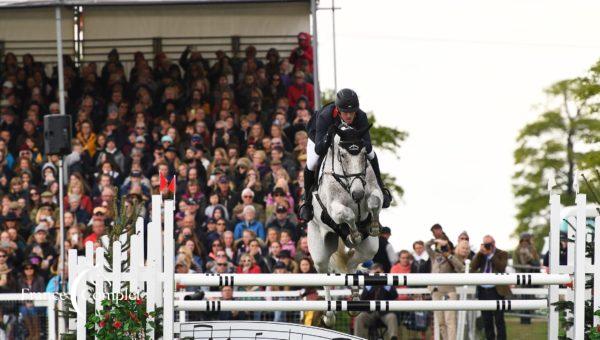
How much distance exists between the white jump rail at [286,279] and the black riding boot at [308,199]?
1.33 metres

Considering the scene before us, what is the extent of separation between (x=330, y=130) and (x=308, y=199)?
850mm

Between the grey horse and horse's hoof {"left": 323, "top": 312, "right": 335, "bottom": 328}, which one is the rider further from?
horse's hoof {"left": 323, "top": 312, "right": 335, "bottom": 328}

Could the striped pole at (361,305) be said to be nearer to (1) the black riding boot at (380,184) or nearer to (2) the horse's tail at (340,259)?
(1) the black riding boot at (380,184)

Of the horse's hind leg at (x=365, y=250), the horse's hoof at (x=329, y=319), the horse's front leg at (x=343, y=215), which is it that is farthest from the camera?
the horse's hoof at (x=329, y=319)

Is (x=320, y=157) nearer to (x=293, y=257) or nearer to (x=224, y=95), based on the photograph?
(x=293, y=257)

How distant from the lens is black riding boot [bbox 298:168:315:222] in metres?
11.4

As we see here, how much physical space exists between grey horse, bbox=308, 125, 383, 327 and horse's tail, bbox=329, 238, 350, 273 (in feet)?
0.79

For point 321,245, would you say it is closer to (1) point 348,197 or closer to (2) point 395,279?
(1) point 348,197

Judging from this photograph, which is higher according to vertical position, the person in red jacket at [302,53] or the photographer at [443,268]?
the person in red jacket at [302,53]

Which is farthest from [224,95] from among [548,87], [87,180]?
[548,87]

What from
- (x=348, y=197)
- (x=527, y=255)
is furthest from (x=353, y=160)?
(x=527, y=255)

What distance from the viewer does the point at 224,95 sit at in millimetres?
20797

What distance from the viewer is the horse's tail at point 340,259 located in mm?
11664

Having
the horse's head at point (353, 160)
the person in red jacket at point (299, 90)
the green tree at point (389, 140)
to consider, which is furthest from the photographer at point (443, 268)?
the green tree at point (389, 140)
